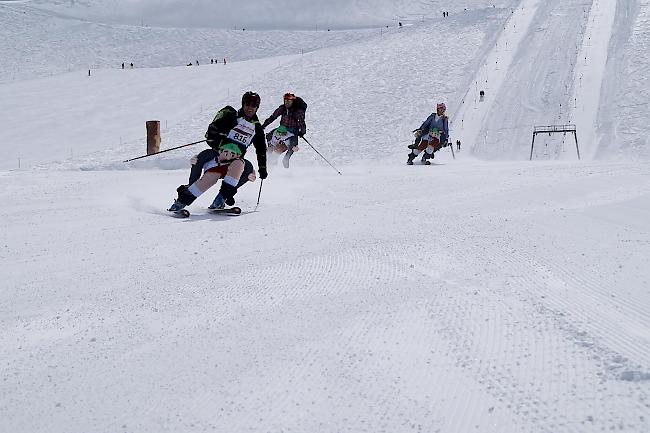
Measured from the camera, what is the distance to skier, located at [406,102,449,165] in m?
14.1

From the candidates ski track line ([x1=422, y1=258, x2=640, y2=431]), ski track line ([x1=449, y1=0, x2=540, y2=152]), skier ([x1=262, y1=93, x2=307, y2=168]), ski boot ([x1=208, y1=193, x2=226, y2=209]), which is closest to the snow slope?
ski track line ([x1=422, y1=258, x2=640, y2=431])

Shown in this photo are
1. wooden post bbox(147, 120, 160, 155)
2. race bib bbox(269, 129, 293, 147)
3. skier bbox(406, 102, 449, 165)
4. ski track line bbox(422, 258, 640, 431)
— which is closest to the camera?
ski track line bbox(422, 258, 640, 431)

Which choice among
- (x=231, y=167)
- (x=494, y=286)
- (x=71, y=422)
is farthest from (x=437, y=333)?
(x=231, y=167)

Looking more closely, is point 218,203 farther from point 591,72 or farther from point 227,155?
point 591,72

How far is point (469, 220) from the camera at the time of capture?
5203 mm

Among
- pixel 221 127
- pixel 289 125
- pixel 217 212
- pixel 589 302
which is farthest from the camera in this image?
pixel 289 125

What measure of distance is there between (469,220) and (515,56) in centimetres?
2019

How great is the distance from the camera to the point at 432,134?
14.2 m

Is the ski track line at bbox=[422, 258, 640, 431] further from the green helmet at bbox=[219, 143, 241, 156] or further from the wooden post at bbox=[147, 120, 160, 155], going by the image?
the wooden post at bbox=[147, 120, 160, 155]

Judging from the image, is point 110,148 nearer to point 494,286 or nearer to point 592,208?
point 592,208

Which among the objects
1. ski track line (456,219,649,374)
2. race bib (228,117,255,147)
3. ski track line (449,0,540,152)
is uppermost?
ski track line (449,0,540,152)

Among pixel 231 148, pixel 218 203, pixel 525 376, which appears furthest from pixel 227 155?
pixel 525 376

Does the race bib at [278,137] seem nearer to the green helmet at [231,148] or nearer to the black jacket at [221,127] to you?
the black jacket at [221,127]

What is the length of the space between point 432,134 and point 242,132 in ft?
26.5
